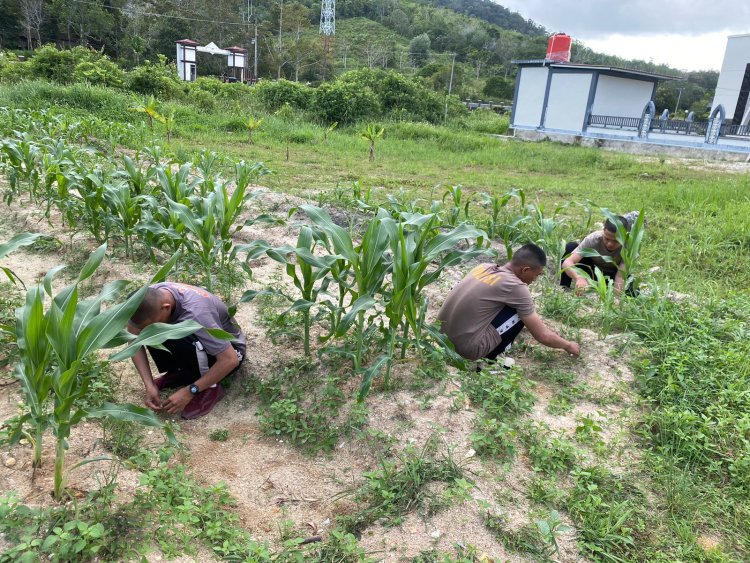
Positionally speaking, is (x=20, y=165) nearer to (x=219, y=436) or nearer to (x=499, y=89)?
(x=219, y=436)

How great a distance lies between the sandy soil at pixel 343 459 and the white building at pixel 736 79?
20.6 m

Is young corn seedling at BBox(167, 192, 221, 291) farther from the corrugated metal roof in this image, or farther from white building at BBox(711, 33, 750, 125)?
white building at BBox(711, 33, 750, 125)

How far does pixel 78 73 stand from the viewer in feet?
54.4

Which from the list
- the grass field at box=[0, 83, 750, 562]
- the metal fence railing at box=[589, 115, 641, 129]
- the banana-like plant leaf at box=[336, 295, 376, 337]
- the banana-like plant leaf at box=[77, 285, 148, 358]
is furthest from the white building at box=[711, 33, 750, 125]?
the banana-like plant leaf at box=[77, 285, 148, 358]

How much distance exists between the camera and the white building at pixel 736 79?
18.8 metres

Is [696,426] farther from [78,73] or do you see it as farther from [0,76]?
[0,76]

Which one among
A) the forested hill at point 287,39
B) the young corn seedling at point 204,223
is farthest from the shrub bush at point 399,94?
the young corn seedling at point 204,223

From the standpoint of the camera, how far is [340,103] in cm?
1702

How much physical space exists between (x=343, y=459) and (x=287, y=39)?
1956 inches

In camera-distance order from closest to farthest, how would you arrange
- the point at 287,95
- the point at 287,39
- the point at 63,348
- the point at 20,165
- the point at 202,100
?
the point at 63,348, the point at 20,165, the point at 202,100, the point at 287,95, the point at 287,39

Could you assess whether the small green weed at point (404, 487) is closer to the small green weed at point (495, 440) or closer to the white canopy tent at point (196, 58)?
the small green weed at point (495, 440)

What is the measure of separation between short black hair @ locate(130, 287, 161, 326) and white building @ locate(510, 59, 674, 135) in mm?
20430

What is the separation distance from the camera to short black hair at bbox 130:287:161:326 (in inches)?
95.5

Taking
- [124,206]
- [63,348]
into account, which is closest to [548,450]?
[63,348]
